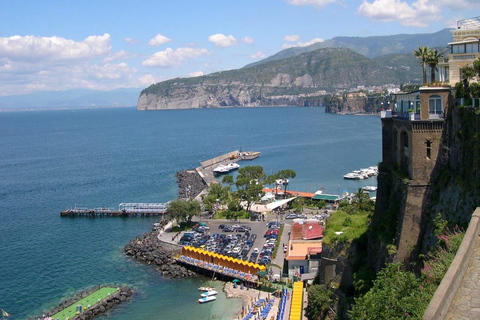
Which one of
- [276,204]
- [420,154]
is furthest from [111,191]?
[420,154]

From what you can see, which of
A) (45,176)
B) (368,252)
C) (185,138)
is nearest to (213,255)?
(368,252)

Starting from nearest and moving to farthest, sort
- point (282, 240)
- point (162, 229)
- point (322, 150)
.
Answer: point (282, 240) < point (162, 229) < point (322, 150)

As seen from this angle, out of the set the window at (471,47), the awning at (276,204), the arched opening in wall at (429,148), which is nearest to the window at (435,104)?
the arched opening in wall at (429,148)

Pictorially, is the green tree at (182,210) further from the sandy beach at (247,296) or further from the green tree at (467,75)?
the green tree at (467,75)

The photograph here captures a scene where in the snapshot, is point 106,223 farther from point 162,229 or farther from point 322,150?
point 322,150

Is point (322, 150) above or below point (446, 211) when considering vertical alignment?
below

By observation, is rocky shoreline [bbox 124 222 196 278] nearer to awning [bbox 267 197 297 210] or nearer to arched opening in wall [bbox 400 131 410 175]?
awning [bbox 267 197 297 210]

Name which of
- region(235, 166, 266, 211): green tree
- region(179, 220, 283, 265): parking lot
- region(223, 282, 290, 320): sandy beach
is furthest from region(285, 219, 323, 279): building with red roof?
region(235, 166, 266, 211): green tree
